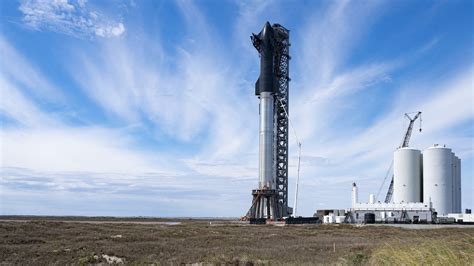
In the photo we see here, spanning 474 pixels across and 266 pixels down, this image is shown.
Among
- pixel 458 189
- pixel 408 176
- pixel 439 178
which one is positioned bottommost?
pixel 458 189

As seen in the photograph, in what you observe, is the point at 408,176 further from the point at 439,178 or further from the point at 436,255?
the point at 436,255

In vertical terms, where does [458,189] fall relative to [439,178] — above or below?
below

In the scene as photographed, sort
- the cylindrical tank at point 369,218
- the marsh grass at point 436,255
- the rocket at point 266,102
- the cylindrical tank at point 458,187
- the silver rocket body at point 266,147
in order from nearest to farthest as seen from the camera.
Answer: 1. the marsh grass at point 436,255
2. the silver rocket body at point 266,147
3. the rocket at point 266,102
4. the cylindrical tank at point 369,218
5. the cylindrical tank at point 458,187

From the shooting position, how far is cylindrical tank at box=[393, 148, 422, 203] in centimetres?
12150

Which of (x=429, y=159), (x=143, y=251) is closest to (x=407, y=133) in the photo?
(x=429, y=159)

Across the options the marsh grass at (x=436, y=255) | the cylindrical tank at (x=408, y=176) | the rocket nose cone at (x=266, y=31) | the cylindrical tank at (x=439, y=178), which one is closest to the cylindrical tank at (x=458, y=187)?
the cylindrical tank at (x=439, y=178)

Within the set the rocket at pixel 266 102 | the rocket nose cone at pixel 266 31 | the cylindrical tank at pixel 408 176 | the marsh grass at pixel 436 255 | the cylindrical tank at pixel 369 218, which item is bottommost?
the cylindrical tank at pixel 369 218

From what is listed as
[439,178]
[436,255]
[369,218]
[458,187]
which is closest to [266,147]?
[369,218]

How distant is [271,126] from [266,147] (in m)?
4.88

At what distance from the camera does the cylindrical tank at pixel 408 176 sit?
122 m

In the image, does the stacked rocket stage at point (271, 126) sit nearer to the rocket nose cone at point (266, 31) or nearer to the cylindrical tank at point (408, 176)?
the rocket nose cone at point (266, 31)

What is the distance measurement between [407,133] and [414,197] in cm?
2580

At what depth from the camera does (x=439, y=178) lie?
116 meters

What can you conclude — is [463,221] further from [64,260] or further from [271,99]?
[64,260]
